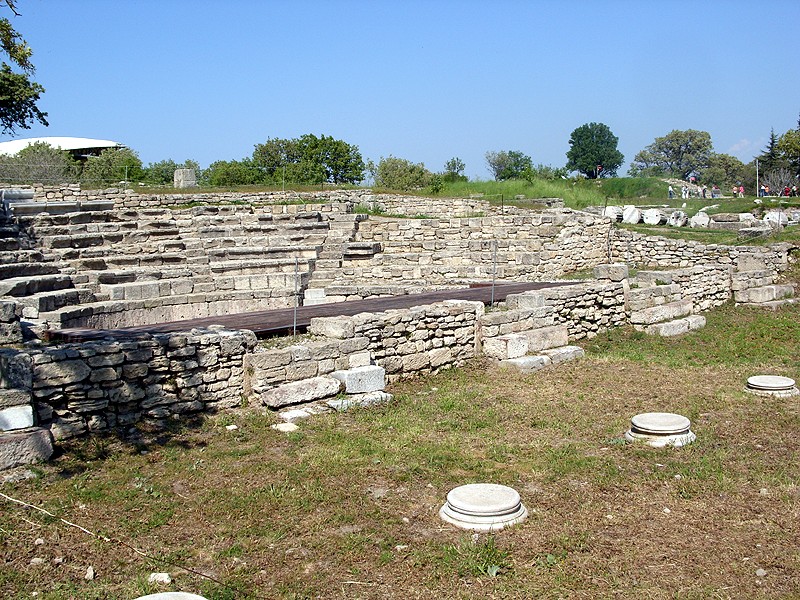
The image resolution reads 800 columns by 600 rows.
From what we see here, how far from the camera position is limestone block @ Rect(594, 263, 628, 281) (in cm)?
1535

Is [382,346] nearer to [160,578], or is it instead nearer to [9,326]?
[9,326]

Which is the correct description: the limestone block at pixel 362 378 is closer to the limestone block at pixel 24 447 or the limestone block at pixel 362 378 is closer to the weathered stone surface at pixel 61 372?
the weathered stone surface at pixel 61 372

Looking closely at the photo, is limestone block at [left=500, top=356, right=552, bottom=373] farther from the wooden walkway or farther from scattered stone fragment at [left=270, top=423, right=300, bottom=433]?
scattered stone fragment at [left=270, top=423, right=300, bottom=433]

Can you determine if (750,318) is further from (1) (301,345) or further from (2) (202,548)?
(2) (202,548)

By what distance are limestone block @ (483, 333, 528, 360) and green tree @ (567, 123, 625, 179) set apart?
74.2m

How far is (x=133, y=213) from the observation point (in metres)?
21.2

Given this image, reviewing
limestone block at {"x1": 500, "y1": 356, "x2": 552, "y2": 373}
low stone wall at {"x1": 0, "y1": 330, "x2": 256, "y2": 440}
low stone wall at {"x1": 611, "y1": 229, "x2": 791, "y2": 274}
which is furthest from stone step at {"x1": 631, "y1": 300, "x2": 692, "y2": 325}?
low stone wall at {"x1": 0, "y1": 330, "x2": 256, "y2": 440}

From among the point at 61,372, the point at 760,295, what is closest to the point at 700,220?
the point at 760,295

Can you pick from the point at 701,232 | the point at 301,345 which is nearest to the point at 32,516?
the point at 301,345

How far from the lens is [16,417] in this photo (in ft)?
21.8

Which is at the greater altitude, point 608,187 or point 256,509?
point 608,187

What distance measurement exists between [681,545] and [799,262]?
57.9 feet

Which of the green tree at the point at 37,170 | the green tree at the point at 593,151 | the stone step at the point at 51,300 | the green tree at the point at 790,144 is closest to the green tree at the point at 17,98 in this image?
the green tree at the point at 37,170

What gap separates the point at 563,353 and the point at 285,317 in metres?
4.55
